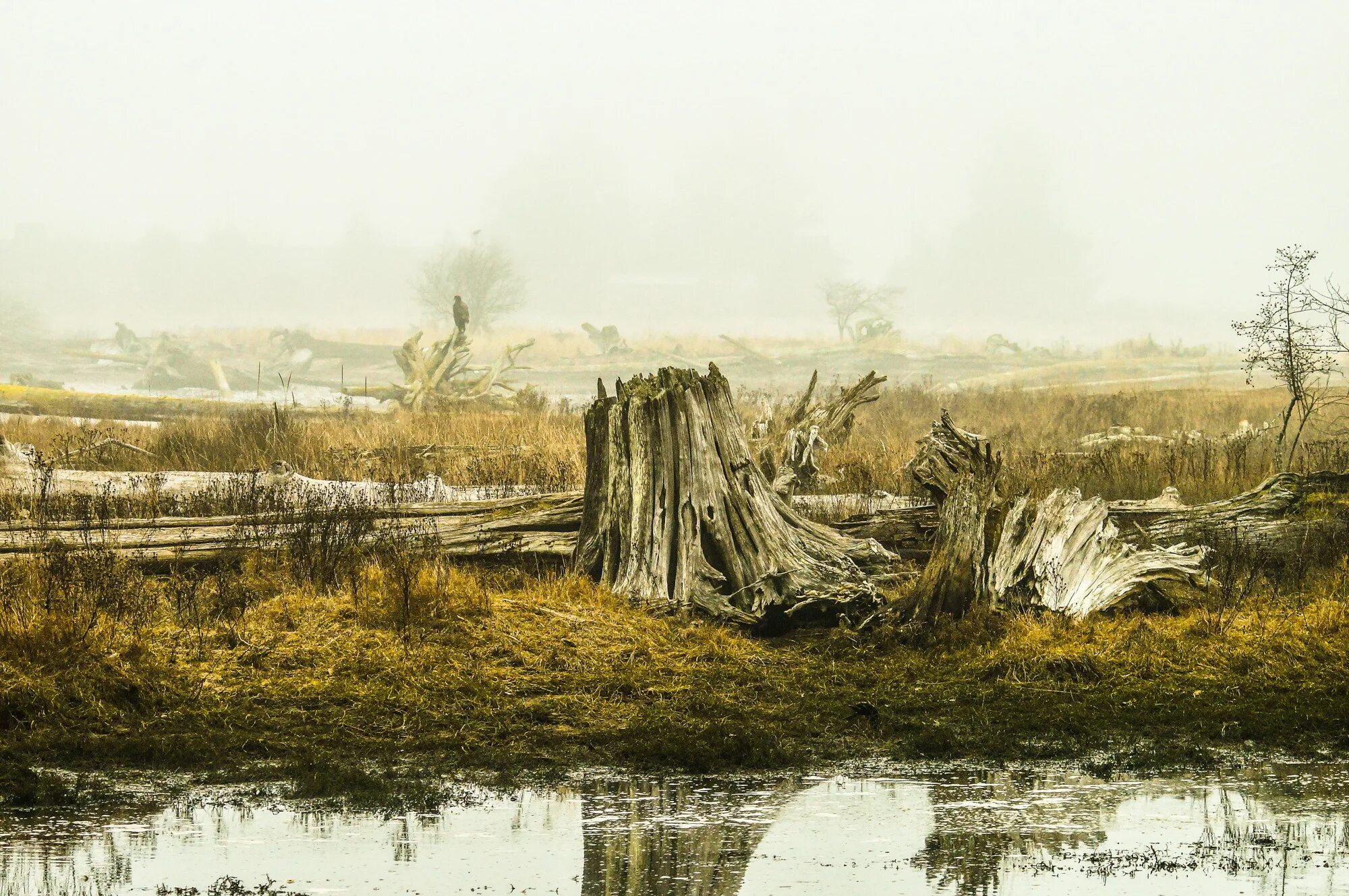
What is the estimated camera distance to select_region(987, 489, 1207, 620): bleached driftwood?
1012cm

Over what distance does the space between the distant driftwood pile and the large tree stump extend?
0.04 ft

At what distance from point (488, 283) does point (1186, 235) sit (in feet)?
213

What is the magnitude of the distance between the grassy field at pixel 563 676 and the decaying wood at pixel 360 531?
9.5 inches

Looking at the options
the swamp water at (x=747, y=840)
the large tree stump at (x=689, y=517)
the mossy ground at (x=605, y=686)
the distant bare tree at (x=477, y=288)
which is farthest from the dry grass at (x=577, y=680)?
the distant bare tree at (x=477, y=288)

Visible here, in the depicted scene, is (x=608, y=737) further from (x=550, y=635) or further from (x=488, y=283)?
(x=488, y=283)

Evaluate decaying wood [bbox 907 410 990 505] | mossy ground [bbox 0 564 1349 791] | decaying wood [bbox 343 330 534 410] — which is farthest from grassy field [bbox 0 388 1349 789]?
decaying wood [bbox 343 330 534 410]

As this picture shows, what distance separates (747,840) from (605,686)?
111 inches

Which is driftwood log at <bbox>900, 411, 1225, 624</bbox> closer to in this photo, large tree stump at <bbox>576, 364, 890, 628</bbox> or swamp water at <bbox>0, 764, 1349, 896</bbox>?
large tree stump at <bbox>576, 364, 890, 628</bbox>

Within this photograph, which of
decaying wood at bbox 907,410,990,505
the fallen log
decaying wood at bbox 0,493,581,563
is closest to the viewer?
decaying wood at bbox 907,410,990,505

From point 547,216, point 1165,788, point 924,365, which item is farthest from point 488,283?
point 1165,788

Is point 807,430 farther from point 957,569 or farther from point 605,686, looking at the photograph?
point 605,686

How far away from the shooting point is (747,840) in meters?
5.61

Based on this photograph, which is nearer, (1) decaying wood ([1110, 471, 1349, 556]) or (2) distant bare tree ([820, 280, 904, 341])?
(1) decaying wood ([1110, 471, 1349, 556])

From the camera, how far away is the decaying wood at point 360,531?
36.4 ft
